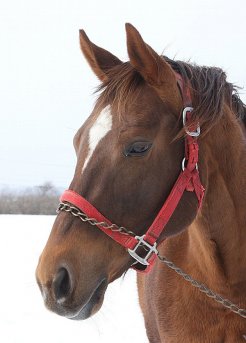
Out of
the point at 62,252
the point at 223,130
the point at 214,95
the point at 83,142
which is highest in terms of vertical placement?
the point at 214,95

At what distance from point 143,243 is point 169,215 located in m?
0.19

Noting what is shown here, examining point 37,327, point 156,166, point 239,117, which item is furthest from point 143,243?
point 37,327

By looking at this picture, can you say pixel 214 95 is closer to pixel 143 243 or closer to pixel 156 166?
pixel 156 166

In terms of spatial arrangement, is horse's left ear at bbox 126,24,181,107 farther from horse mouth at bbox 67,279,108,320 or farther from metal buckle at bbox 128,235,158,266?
horse mouth at bbox 67,279,108,320

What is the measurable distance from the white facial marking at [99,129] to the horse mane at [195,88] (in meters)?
0.07

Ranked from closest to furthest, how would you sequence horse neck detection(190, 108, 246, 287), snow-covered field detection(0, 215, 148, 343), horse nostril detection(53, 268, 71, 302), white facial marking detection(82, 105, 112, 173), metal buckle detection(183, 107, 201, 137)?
horse nostril detection(53, 268, 71, 302) → white facial marking detection(82, 105, 112, 173) → metal buckle detection(183, 107, 201, 137) → horse neck detection(190, 108, 246, 287) → snow-covered field detection(0, 215, 148, 343)

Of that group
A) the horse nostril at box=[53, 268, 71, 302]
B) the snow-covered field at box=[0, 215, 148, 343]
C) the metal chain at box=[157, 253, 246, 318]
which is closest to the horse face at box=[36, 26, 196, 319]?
the horse nostril at box=[53, 268, 71, 302]

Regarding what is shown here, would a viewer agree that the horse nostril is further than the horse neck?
No

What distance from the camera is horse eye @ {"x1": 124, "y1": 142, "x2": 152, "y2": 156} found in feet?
7.27

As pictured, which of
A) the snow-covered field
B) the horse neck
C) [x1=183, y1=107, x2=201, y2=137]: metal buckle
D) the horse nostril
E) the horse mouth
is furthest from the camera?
the snow-covered field

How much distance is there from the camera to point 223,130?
268 cm

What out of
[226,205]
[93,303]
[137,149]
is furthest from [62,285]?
[226,205]

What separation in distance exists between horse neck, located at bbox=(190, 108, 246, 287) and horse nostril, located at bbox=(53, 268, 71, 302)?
961mm

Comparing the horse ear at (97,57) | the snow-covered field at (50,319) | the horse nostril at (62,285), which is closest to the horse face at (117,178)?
the horse nostril at (62,285)
